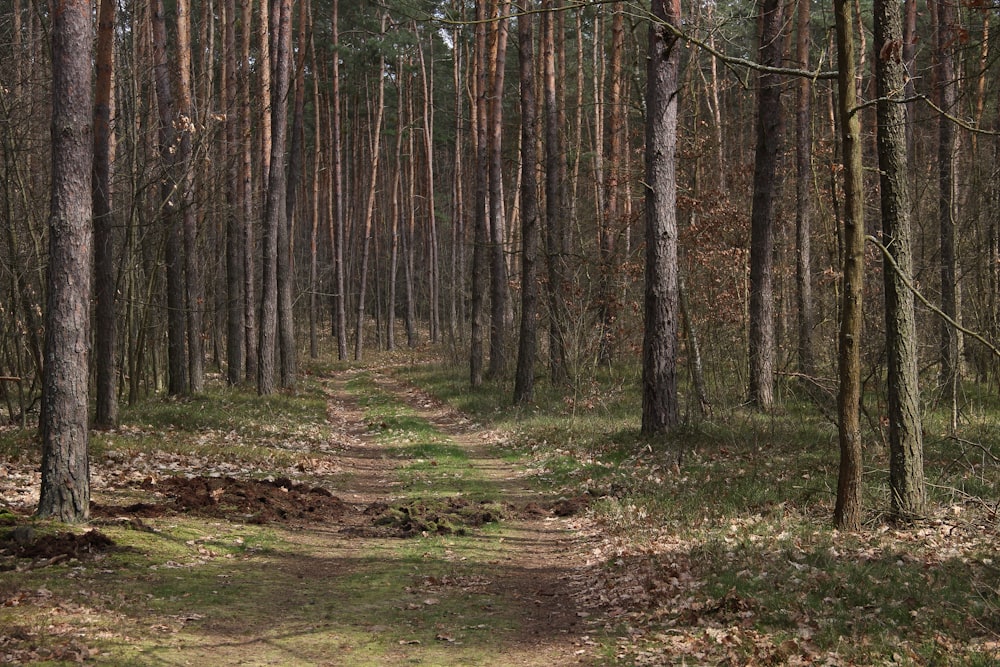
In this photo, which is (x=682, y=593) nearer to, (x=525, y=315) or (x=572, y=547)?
(x=572, y=547)

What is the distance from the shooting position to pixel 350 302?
52.8m

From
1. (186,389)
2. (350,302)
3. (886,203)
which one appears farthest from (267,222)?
(350,302)

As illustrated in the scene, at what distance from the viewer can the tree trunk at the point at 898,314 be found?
7.66m

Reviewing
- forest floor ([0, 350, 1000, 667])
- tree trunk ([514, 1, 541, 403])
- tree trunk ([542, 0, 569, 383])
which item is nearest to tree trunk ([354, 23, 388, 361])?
tree trunk ([542, 0, 569, 383])

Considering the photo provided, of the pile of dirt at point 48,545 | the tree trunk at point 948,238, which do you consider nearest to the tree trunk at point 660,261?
the tree trunk at point 948,238

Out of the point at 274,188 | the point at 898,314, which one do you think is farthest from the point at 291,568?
the point at 274,188

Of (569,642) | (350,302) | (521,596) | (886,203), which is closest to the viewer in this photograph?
(569,642)

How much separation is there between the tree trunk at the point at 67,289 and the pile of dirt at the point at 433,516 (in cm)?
320

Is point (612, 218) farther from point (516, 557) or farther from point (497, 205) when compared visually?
point (516, 557)

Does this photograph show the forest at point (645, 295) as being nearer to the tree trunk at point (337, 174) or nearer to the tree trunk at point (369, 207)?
the tree trunk at point (337, 174)

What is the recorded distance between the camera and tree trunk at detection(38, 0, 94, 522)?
8062 mm

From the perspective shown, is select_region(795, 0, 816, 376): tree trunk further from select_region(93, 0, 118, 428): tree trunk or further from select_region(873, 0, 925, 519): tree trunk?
select_region(93, 0, 118, 428): tree trunk

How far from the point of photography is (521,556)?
8.64m

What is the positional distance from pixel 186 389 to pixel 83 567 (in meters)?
15.2
